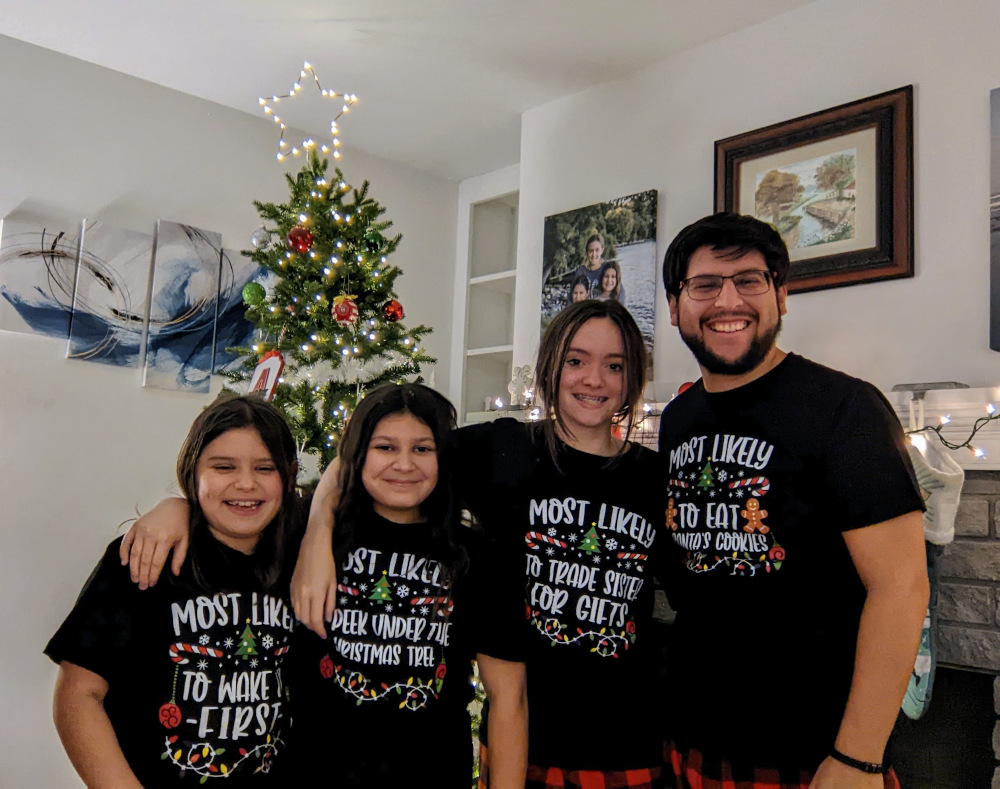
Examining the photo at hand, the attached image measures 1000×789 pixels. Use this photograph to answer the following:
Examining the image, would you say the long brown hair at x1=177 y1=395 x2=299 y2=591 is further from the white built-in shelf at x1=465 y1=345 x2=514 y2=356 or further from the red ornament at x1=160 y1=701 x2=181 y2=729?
the white built-in shelf at x1=465 y1=345 x2=514 y2=356

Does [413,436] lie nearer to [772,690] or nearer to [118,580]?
[118,580]

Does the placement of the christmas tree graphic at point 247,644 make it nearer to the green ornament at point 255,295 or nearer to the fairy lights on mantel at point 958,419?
the green ornament at point 255,295

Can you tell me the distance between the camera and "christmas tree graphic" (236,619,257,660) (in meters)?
1.35

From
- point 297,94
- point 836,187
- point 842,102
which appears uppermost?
point 297,94

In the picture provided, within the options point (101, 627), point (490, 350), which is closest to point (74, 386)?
point (490, 350)

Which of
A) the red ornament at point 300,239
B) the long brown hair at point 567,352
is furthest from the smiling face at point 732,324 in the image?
the red ornament at point 300,239

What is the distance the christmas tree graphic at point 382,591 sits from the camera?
1412mm

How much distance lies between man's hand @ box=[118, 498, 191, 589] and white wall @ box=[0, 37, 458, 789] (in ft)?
6.77

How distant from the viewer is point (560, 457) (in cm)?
148

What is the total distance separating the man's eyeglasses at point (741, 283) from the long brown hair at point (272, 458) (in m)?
0.81

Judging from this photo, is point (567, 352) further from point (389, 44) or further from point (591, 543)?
point (389, 44)

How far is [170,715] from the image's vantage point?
4.25ft

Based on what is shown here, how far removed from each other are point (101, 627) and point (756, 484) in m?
1.06

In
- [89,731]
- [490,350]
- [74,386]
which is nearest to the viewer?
[89,731]
